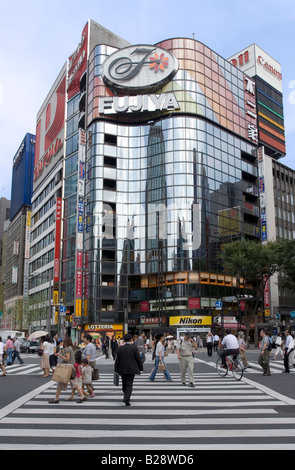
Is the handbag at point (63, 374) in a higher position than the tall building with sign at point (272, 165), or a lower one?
lower

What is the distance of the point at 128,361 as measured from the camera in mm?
10031

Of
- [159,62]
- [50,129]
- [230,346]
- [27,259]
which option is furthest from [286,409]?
[27,259]

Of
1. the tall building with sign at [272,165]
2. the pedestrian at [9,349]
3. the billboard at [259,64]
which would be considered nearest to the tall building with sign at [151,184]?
the tall building with sign at [272,165]

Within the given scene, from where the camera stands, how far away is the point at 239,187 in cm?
6856

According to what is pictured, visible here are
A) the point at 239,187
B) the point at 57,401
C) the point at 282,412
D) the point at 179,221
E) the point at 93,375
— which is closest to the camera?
the point at 282,412

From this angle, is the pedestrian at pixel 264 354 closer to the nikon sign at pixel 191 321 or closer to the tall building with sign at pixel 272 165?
the nikon sign at pixel 191 321

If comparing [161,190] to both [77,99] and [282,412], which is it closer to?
[77,99]

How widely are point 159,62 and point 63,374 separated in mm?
60736

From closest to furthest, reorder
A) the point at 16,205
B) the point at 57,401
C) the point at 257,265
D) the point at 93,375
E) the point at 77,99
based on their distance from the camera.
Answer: the point at 57,401, the point at 93,375, the point at 257,265, the point at 77,99, the point at 16,205

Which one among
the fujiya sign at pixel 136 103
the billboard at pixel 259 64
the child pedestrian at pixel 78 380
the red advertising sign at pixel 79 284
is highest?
the billboard at pixel 259 64

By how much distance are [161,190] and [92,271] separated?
14.2 m

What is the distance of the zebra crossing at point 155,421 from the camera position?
6633mm

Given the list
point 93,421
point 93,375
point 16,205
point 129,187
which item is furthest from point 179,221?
point 16,205

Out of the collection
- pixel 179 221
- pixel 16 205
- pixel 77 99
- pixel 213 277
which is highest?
pixel 77 99
